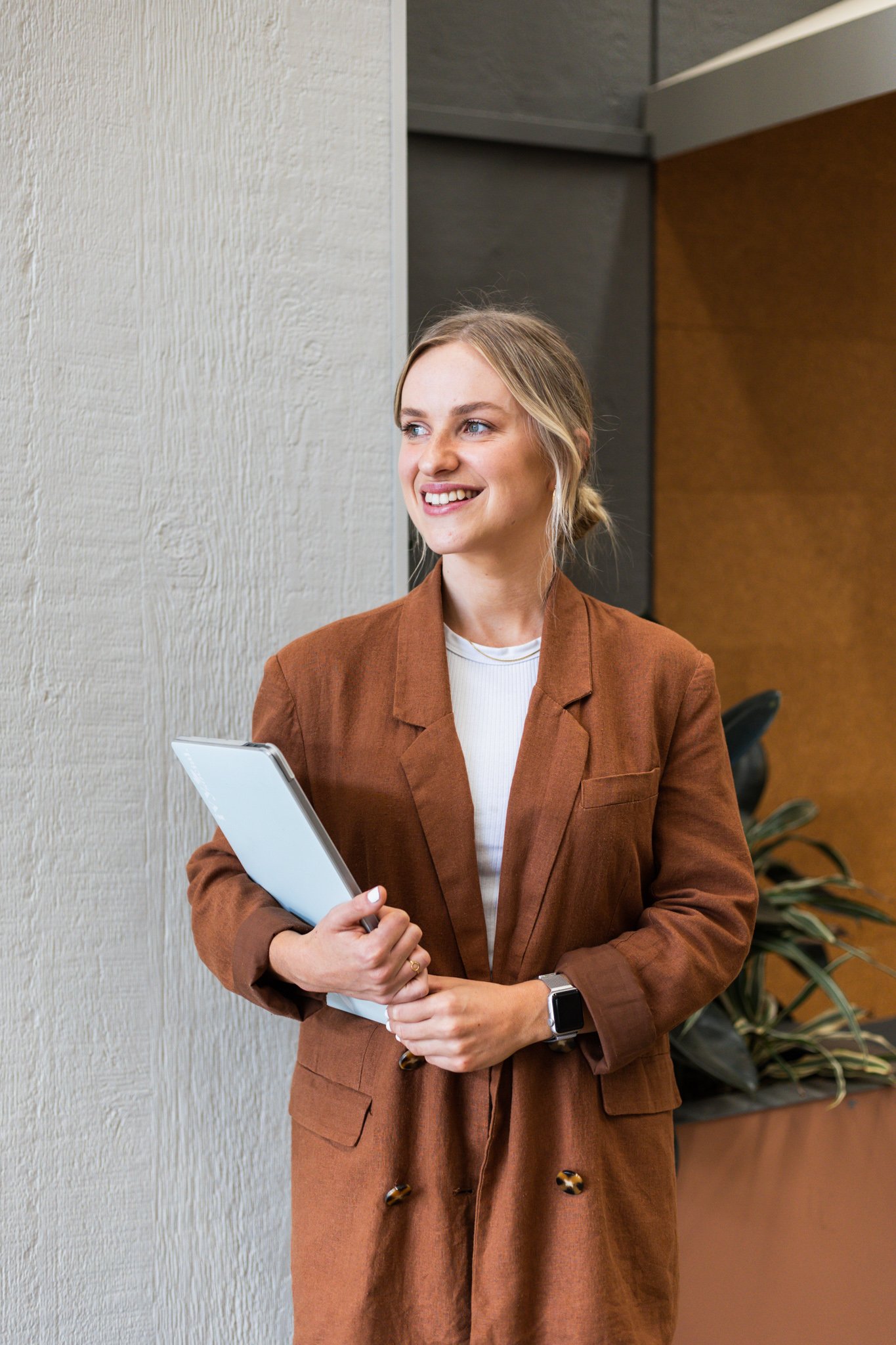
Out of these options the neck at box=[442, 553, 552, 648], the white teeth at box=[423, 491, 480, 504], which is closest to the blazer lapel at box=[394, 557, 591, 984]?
the neck at box=[442, 553, 552, 648]

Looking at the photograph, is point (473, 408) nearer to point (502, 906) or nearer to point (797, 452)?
point (502, 906)

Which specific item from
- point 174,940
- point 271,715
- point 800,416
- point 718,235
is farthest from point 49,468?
point 800,416

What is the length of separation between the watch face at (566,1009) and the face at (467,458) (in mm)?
514

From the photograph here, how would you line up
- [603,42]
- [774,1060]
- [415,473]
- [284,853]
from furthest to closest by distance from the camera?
[603,42]
[774,1060]
[415,473]
[284,853]

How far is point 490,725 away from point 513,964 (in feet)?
0.93

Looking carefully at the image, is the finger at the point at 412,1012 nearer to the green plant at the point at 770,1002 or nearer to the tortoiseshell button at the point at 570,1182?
the tortoiseshell button at the point at 570,1182

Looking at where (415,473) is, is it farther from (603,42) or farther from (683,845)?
(603,42)

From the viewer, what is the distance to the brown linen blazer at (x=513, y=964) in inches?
53.7

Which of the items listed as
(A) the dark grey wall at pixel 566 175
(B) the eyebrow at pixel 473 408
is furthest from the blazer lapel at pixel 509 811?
(A) the dark grey wall at pixel 566 175

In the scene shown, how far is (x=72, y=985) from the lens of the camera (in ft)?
5.64

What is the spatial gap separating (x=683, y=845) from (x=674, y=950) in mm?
137

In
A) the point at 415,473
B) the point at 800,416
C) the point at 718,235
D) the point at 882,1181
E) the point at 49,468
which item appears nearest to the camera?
the point at 415,473

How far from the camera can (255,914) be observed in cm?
138

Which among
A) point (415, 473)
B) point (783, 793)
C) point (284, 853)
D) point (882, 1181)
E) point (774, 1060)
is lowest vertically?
point (882, 1181)
